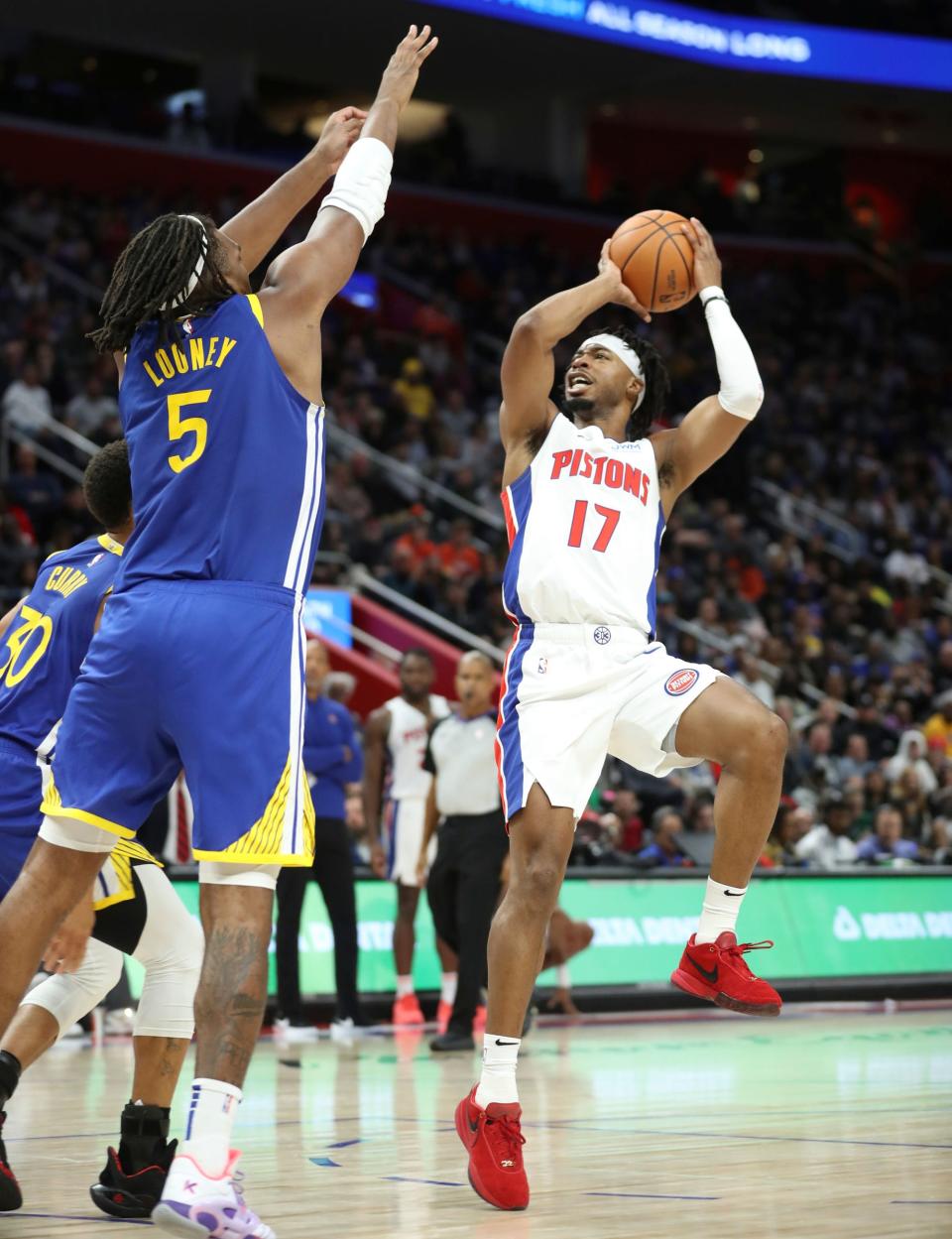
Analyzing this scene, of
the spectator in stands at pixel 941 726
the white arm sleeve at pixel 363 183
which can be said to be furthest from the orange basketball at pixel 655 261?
the spectator in stands at pixel 941 726

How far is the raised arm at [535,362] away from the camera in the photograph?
5.71 m

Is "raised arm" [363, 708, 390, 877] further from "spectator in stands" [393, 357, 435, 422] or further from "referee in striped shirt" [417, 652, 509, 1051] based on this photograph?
"spectator in stands" [393, 357, 435, 422]

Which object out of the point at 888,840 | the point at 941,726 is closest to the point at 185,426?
the point at 888,840

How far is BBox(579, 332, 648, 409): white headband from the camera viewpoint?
6.04 meters

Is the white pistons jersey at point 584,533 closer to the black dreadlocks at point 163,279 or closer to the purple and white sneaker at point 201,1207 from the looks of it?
the black dreadlocks at point 163,279

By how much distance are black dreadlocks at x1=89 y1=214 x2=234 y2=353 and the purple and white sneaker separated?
1.87 meters

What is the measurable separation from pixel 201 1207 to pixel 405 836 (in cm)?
833

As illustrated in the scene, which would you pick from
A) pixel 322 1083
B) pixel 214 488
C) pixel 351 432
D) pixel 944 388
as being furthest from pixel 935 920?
pixel 944 388

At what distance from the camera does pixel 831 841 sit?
15211 millimetres

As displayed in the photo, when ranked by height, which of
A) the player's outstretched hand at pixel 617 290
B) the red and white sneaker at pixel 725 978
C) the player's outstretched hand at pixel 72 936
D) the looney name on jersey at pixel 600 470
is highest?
the player's outstretched hand at pixel 617 290

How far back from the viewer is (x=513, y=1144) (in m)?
4.96

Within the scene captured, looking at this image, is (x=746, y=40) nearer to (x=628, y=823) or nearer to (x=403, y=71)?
(x=628, y=823)

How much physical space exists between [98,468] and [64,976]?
144cm

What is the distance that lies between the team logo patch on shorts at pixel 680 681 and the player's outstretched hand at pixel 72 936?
1852 mm
